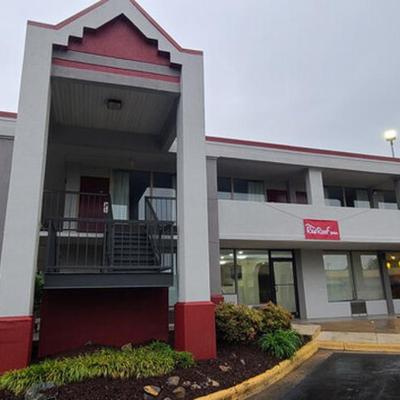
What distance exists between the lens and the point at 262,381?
6004mm

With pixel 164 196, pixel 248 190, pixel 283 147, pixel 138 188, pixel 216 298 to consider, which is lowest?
pixel 216 298

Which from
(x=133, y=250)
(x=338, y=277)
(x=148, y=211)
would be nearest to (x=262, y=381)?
(x=133, y=250)

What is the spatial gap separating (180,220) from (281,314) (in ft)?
11.5

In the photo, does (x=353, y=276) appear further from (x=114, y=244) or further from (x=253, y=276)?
(x=114, y=244)

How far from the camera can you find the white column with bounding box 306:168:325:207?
1333 cm

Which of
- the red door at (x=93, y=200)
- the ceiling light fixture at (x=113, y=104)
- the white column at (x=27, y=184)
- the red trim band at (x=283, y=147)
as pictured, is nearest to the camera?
the white column at (x=27, y=184)

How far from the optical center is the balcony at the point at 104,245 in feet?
22.5

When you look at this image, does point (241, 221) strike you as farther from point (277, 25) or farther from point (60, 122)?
point (277, 25)

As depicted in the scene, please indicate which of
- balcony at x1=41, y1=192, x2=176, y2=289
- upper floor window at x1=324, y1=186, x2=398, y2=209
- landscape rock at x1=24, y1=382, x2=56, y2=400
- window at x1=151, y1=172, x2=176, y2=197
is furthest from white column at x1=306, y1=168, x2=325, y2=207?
landscape rock at x1=24, y1=382, x2=56, y2=400

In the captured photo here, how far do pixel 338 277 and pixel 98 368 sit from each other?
12.0 meters

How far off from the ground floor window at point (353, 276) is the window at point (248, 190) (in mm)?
3867

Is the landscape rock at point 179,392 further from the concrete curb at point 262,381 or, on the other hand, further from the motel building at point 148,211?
the motel building at point 148,211

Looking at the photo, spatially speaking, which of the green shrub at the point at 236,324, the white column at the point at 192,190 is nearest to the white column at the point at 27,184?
the white column at the point at 192,190

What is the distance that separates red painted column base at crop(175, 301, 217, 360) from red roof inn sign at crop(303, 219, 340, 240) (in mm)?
6737
